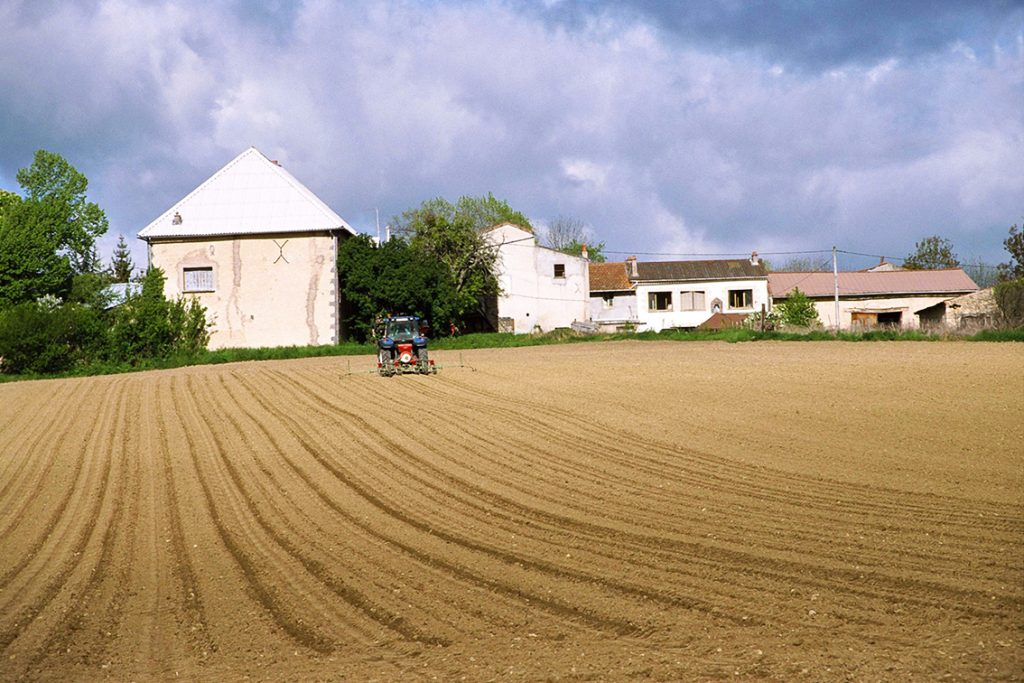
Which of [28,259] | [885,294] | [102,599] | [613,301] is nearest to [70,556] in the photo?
[102,599]

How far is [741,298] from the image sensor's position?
62000mm

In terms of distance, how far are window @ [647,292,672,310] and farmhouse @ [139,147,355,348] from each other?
1032 inches

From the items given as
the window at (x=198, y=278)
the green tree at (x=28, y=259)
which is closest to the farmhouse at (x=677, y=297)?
the window at (x=198, y=278)

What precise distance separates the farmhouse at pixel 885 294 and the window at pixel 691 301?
16.9 ft

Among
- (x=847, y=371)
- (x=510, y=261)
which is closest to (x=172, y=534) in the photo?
(x=847, y=371)

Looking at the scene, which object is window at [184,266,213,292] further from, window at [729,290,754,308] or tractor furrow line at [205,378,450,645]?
window at [729,290,754,308]

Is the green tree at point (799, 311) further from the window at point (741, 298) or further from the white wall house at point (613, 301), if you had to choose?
the white wall house at point (613, 301)

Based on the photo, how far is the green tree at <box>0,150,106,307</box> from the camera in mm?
53625

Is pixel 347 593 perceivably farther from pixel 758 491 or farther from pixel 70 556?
pixel 758 491

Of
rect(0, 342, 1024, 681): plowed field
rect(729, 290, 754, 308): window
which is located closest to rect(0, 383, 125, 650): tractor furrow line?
rect(0, 342, 1024, 681): plowed field

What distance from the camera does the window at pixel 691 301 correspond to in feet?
203

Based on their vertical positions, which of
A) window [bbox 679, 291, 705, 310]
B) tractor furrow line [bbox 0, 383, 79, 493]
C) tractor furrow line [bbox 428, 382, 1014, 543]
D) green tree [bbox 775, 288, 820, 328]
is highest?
window [bbox 679, 291, 705, 310]

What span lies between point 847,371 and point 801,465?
42.8 ft

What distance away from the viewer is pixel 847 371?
81.4 ft
